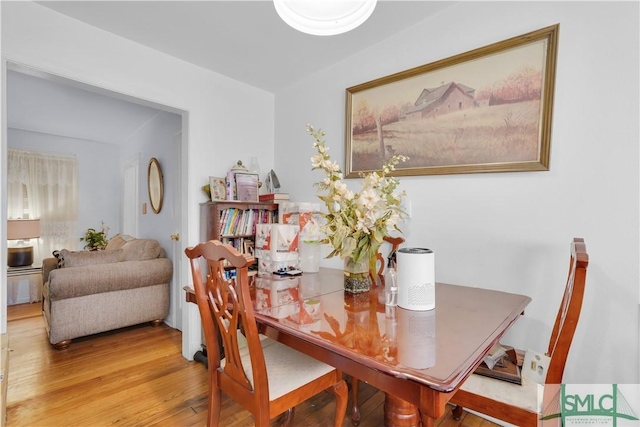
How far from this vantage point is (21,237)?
4.10 metres

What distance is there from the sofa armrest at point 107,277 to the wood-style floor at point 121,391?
1.63 feet

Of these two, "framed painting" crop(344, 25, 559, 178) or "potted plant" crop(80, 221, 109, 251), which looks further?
"potted plant" crop(80, 221, 109, 251)

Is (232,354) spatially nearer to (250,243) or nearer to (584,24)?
(250,243)

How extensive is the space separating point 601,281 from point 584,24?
1264mm

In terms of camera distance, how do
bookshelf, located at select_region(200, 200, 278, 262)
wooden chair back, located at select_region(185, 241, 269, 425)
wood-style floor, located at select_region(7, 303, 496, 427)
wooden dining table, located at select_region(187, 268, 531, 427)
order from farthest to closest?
bookshelf, located at select_region(200, 200, 278, 262)
wood-style floor, located at select_region(7, 303, 496, 427)
wooden chair back, located at select_region(185, 241, 269, 425)
wooden dining table, located at select_region(187, 268, 531, 427)

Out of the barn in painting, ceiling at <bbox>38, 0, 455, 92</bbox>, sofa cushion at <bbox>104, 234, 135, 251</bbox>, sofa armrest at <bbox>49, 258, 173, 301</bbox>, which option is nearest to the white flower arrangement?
the barn in painting

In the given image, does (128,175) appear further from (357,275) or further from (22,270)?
(357,275)

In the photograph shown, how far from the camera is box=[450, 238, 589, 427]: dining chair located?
102 cm

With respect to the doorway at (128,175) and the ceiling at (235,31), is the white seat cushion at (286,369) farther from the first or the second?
the ceiling at (235,31)

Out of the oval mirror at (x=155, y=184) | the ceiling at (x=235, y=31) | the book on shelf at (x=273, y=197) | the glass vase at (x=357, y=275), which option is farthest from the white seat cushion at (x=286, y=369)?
the oval mirror at (x=155, y=184)

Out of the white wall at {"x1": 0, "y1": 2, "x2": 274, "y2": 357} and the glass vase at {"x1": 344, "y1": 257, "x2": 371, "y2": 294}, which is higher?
the white wall at {"x1": 0, "y1": 2, "x2": 274, "y2": 357}

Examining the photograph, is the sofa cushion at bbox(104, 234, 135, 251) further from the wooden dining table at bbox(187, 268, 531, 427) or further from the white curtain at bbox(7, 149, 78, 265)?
the wooden dining table at bbox(187, 268, 531, 427)

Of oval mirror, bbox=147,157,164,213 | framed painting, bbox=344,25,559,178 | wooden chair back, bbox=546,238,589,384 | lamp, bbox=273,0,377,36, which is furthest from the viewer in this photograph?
oval mirror, bbox=147,157,164,213

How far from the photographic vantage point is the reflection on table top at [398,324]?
33.6 inches
